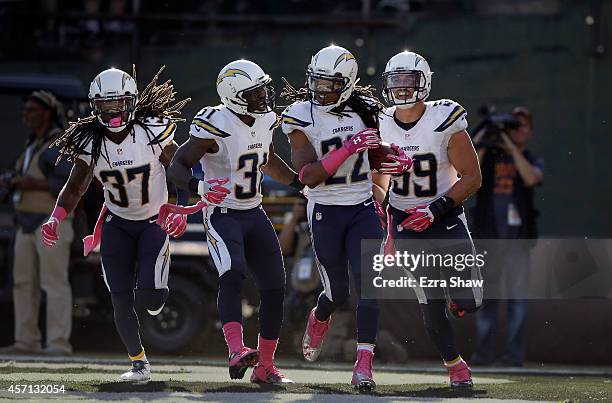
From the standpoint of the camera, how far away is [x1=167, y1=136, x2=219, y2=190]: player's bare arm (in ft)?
27.1

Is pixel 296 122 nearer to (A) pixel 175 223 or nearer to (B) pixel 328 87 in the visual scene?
(B) pixel 328 87

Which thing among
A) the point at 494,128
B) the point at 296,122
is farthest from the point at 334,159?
the point at 494,128

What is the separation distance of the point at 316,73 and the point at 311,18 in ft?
23.8

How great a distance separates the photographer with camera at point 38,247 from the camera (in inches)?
453

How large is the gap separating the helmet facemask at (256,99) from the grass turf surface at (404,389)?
1524mm

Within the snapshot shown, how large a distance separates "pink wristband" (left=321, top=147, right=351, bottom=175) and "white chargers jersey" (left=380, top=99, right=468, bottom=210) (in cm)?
52

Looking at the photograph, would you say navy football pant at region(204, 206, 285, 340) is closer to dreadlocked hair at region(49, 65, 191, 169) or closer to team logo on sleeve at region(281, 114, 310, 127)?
team logo on sleeve at region(281, 114, 310, 127)

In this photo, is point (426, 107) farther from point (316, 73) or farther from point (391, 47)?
point (391, 47)

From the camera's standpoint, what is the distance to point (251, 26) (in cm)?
1557

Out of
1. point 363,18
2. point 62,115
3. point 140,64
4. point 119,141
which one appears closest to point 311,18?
point 363,18

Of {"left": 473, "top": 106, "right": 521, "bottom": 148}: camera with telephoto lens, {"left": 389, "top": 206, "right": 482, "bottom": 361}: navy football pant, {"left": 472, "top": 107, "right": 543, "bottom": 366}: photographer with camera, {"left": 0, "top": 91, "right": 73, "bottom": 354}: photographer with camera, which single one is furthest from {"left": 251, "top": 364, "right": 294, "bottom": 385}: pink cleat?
{"left": 473, "top": 106, "right": 521, "bottom": 148}: camera with telephoto lens

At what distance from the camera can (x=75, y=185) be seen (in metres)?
8.77

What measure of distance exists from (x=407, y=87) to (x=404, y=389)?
→ 66.6 inches

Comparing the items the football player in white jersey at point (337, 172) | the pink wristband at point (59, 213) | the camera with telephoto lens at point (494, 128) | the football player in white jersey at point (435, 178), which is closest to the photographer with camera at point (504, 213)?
the camera with telephoto lens at point (494, 128)
